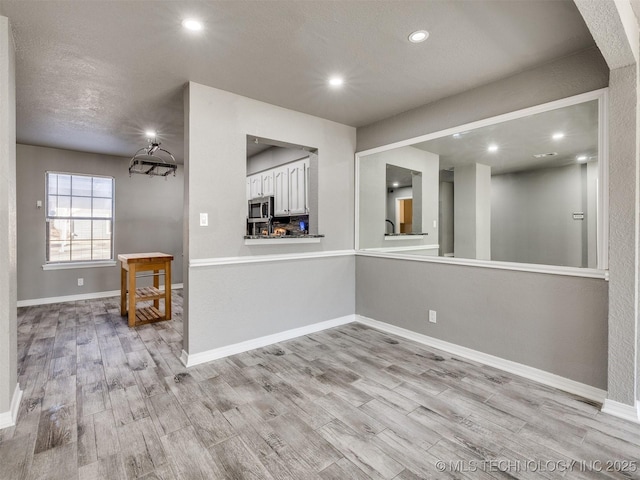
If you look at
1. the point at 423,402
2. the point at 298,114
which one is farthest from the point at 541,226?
the point at 298,114

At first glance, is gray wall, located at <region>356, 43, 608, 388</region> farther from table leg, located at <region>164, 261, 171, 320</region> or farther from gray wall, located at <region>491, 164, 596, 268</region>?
table leg, located at <region>164, 261, 171, 320</region>

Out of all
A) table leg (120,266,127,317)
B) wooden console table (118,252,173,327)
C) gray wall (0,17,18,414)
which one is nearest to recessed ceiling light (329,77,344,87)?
gray wall (0,17,18,414)

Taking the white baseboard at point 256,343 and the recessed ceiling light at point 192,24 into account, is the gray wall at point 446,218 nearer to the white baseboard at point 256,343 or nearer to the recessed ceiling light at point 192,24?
the white baseboard at point 256,343

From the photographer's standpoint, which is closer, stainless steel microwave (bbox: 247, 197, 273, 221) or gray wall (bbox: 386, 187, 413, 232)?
gray wall (bbox: 386, 187, 413, 232)

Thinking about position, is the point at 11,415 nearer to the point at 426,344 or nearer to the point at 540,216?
the point at 426,344

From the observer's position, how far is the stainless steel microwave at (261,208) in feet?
16.1

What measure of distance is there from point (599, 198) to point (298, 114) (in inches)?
108

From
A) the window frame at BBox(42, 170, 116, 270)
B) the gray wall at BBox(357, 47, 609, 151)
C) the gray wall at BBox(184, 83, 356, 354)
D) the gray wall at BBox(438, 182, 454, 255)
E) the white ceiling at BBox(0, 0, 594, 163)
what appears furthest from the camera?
the window frame at BBox(42, 170, 116, 270)

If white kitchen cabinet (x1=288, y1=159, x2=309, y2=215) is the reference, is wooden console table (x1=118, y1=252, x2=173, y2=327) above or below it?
below

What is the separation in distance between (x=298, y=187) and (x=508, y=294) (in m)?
2.83

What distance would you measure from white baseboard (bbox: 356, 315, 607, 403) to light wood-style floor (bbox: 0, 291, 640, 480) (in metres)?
0.11

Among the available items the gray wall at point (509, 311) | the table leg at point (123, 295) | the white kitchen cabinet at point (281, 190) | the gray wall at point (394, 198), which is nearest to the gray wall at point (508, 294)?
the gray wall at point (509, 311)

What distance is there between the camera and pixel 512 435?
1.85 m

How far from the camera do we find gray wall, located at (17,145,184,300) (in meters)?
4.86
